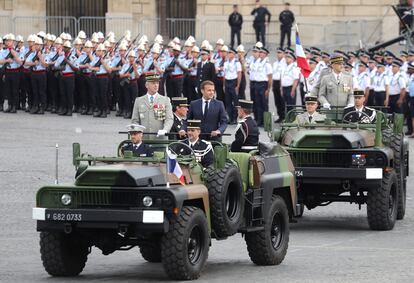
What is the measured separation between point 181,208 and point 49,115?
22.5 meters

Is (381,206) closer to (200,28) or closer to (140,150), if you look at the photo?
(140,150)

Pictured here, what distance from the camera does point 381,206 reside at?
19.1 m

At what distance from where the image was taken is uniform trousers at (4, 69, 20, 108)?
36.4 meters

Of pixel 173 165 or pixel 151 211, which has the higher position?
pixel 173 165

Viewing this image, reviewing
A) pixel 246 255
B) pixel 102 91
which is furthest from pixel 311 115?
pixel 102 91

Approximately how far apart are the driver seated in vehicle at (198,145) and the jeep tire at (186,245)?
1.07 m

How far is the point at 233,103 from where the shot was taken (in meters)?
35.4

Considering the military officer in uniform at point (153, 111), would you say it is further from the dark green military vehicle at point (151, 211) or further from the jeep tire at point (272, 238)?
the dark green military vehicle at point (151, 211)

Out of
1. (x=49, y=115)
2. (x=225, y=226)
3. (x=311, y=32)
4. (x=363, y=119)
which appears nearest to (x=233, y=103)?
(x=49, y=115)

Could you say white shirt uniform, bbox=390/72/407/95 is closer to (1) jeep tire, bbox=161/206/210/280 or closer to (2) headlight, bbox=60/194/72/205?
(1) jeep tire, bbox=161/206/210/280

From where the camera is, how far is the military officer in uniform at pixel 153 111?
1858 centimetres

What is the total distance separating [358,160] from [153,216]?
19.5ft

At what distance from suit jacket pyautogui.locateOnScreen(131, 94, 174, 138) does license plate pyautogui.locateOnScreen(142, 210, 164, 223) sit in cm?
482

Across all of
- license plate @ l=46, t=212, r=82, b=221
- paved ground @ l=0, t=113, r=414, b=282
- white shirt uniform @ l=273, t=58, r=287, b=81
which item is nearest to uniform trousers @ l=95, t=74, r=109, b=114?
white shirt uniform @ l=273, t=58, r=287, b=81
